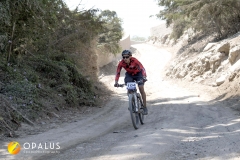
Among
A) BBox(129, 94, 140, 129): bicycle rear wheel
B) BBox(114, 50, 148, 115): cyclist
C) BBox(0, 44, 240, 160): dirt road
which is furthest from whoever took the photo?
BBox(114, 50, 148, 115): cyclist

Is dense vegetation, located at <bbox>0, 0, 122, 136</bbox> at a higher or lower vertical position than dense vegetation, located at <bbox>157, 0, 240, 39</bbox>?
lower

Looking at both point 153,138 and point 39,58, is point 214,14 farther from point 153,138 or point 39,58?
point 153,138

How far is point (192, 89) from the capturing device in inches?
718

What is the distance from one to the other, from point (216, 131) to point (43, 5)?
19.7ft

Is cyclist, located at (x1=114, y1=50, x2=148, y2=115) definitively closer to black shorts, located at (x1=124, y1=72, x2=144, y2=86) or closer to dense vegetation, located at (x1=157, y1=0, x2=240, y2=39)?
black shorts, located at (x1=124, y1=72, x2=144, y2=86)

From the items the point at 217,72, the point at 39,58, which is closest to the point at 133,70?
the point at 39,58

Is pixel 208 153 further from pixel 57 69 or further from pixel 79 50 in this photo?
pixel 79 50

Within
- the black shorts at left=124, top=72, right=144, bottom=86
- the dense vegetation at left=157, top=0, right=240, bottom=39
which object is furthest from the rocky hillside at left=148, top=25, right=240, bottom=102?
the black shorts at left=124, top=72, right=144, bottom=86

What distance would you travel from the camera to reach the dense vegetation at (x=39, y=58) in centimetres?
900

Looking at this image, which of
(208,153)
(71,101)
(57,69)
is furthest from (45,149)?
(57,69)

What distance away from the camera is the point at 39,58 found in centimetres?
1322

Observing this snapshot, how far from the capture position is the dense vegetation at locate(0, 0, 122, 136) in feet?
29.5

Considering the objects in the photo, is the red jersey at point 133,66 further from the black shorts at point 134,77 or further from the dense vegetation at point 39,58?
the dense vegetation at point 39,58

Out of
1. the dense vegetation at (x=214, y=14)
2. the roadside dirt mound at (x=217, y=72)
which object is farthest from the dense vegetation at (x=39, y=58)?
the dense vegetation at (x=214, y=14)
